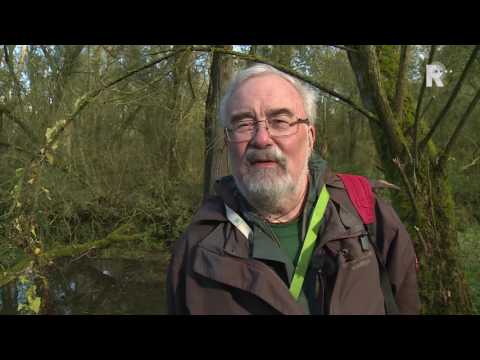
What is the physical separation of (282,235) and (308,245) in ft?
0.51

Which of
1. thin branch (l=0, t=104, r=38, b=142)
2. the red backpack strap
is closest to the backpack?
the red backpack strap

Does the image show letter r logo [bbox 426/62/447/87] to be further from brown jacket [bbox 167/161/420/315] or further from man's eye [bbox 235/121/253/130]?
man's eye [bbox 235/121/253/130]

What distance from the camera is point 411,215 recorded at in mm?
3049

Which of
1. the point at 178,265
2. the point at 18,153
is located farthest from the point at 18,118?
the point at 178,265

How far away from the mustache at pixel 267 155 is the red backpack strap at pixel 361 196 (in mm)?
284

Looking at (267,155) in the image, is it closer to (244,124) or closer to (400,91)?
(244,124)

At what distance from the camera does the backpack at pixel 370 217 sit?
1.80m

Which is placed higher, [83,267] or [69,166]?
[69,166]

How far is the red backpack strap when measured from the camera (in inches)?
71.7

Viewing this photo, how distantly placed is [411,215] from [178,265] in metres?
1.97

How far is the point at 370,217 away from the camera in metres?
1.82

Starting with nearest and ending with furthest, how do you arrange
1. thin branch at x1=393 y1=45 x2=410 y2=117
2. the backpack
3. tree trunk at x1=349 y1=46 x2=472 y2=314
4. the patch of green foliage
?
the backpack, tree trunk at x1=349 y1=46 x2=472 y2=314, thin branch at x1=393 y1=45 x2=410 y2=117, the patch of green foliage

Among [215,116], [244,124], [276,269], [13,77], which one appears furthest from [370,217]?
[13,77]
